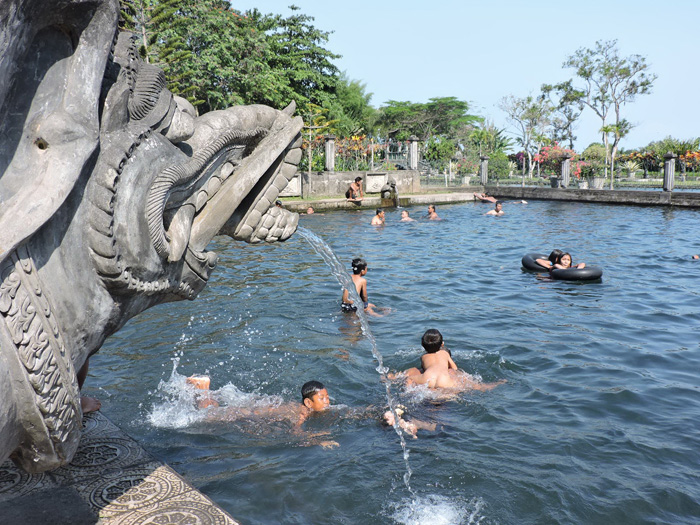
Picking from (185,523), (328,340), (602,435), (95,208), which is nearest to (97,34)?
(95,208)

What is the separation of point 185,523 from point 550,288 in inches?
425

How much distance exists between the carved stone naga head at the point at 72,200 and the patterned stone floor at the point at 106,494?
2.98ft

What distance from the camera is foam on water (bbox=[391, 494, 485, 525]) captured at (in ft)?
15.7

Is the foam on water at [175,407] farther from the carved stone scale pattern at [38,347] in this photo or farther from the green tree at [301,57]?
the green tree at [301,57]

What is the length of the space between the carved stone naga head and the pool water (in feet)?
9.64

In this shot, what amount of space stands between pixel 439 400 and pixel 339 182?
24.2 meters

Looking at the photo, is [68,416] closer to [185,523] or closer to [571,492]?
[185,523]

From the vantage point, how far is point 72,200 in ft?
7.27

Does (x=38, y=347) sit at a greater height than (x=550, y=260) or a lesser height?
greater

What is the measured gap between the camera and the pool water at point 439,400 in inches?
203

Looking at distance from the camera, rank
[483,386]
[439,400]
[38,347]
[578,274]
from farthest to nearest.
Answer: [578,274] → [483,386] → [439,400] → [38,347]

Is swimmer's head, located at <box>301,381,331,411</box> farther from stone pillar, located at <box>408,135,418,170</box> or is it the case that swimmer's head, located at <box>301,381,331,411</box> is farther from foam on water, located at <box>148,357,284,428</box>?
stone pillar, located at <box>408,135,418,170</box>

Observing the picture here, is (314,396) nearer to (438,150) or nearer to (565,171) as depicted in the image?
(565,171)

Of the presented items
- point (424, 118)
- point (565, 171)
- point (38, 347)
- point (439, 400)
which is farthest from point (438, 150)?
point (38, 347)
